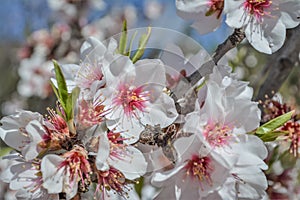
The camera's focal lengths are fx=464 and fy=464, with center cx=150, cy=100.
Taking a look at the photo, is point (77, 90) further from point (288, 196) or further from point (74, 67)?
point (288, 196)

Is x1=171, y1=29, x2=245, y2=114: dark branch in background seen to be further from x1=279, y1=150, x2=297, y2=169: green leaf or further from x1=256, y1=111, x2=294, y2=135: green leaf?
x1=279, y1=150, x2=297, y2=169: green leaf

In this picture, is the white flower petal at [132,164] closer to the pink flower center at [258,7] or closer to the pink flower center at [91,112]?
the pink flower center at [91,112]

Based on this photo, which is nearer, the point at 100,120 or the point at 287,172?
the point at 100,120

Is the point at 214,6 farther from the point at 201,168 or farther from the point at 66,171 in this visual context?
the point at 66,171

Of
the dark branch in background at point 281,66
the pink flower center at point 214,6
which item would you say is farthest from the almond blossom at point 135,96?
the dark branch in background at point 281,66

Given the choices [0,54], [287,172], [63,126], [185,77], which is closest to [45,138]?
[63,126]

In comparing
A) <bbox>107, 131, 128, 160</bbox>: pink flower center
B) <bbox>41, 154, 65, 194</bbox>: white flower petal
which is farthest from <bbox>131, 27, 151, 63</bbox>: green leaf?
<bbox>41, 154, 65, 194</bbox>: white flower petal
